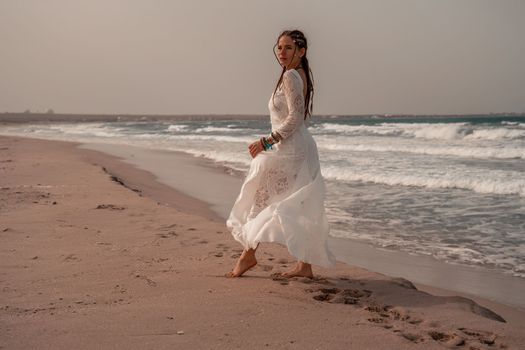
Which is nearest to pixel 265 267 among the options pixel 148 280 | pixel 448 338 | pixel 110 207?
pixel 148 280

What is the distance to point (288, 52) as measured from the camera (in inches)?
145

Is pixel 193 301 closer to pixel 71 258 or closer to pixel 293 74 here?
pixel 71 258

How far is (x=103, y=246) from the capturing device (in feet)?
15.2

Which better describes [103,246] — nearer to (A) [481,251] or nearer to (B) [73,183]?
(A) [481,251]

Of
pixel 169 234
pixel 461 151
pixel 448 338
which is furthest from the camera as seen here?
pixel 461 151

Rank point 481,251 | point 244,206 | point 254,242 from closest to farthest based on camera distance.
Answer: point 254,242, point 244,206, point 481,251

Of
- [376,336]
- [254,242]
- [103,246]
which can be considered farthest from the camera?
[103,246]

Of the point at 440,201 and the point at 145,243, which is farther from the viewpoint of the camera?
the point at 440,201

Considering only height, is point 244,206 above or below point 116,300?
above

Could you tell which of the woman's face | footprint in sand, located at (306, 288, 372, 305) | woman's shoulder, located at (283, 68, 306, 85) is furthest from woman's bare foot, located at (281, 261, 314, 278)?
the woman's face

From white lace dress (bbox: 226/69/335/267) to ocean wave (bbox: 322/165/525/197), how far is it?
21.6 ft

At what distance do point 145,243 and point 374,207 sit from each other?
3964 mm

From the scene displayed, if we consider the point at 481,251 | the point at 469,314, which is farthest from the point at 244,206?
the point at 481,251

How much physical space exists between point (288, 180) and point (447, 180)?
287 inches
